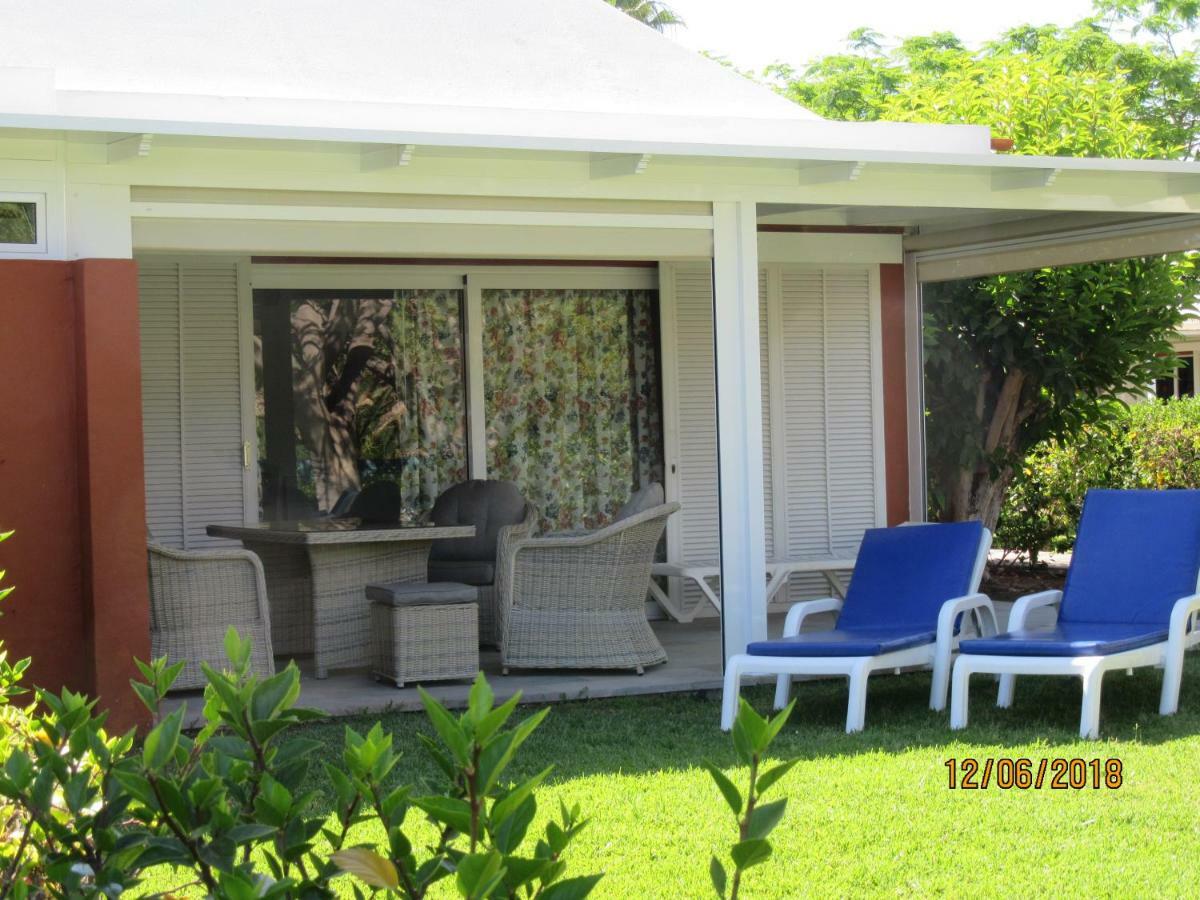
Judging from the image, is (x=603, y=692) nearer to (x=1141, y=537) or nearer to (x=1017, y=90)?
(x=1141, y=537)

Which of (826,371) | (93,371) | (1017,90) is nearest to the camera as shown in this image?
(93,371)

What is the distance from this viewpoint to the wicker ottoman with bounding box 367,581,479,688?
766 centimetres

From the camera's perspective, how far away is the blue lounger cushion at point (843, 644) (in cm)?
666

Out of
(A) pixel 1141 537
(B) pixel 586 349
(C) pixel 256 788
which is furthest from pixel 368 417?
(C) pixel 256 788

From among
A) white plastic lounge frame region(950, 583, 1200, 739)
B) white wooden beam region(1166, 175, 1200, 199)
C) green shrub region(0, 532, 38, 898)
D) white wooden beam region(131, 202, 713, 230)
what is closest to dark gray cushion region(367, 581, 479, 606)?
white wooden beam region(131, 202, 713, 230)

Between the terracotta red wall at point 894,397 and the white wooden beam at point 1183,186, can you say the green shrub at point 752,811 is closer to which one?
the white wooden beam at point 1183,186

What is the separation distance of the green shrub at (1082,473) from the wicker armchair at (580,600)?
238 inches

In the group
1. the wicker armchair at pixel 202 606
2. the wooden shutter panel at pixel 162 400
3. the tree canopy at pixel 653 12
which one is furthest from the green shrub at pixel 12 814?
the tree canopy at pixel 653 12

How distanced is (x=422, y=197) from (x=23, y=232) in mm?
1779

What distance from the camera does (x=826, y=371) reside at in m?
10.8

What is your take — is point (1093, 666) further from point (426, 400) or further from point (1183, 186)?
point (426, 400)

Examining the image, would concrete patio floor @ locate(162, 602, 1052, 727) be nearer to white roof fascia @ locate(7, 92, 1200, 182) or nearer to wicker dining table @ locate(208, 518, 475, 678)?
wicker dining table @ locate(208, 518, 475, 678)

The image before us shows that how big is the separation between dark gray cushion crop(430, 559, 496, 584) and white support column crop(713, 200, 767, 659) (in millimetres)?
2116

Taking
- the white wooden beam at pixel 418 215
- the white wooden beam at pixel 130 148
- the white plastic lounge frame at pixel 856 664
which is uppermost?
the white wooden beam at pixel 130 148
